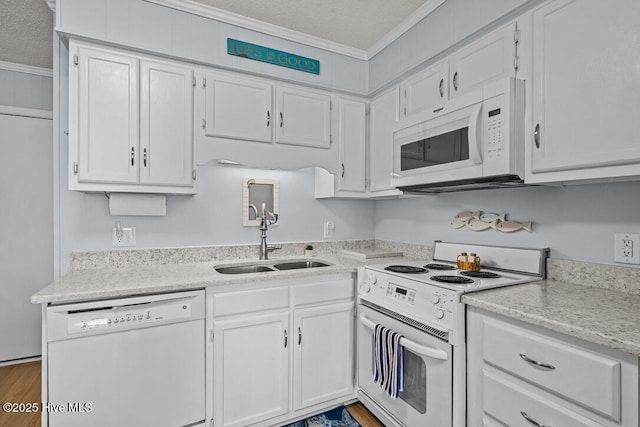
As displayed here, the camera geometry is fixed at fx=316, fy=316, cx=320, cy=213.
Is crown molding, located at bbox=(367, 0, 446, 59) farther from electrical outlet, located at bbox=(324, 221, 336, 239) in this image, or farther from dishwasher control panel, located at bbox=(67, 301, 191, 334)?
dishwasher control panel, located at bbox=(67, 301, 191, 334)

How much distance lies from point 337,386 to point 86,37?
8.35 feet

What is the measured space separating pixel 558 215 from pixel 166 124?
89.4 inches

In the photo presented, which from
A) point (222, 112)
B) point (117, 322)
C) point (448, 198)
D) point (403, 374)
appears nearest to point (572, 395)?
point (403, 374)

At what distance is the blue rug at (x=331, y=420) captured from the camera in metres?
1.94

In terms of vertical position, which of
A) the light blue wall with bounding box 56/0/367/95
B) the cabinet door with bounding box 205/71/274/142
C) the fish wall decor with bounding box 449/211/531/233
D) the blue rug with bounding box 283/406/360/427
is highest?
the light blue wall with bounding box 56/0/367/95

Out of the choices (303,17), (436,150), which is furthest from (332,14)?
(436,150)

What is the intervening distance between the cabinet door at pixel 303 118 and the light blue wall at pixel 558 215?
1011 millimetres

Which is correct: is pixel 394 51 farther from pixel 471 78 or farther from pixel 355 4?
pixel 471 78

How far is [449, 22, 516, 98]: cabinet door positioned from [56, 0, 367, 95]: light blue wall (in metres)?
0.98

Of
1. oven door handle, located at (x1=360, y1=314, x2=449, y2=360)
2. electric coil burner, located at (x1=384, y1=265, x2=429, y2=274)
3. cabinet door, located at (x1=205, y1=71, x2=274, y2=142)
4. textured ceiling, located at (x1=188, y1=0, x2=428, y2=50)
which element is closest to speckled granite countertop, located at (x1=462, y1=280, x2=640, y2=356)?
oven door handle, located at (x1=360, y1=314, x2=449, y2=360)

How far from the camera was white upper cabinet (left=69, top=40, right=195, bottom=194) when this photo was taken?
5.76ft

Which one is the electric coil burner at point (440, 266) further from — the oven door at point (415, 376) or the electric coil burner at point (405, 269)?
the oven door at point (415, 376)

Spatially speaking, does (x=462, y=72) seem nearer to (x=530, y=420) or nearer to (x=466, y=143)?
(x=466, y=143)

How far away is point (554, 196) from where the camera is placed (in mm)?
1654
